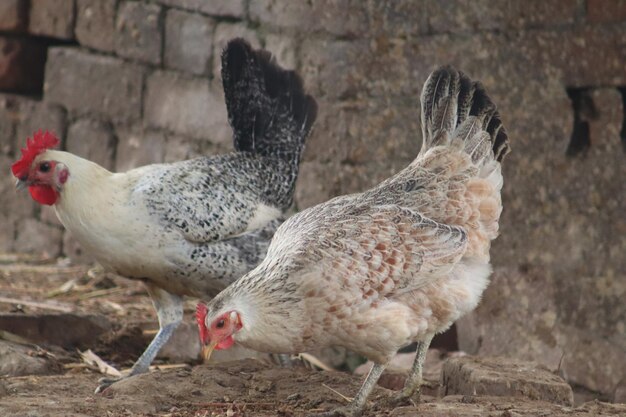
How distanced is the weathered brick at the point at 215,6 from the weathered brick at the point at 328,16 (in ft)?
1.31

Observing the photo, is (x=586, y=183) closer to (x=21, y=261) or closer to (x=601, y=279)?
(x=601, y=279)

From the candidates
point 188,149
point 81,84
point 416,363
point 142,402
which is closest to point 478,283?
point 416,363

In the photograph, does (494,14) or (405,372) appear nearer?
(405,372)

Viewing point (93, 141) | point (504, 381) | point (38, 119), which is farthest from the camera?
point (38, 119)

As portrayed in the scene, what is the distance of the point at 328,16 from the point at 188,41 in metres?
1.22

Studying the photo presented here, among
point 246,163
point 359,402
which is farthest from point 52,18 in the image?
point 359,402

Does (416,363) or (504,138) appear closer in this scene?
(416,363)

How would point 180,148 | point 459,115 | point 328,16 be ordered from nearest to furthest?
1. point 459,115
2. point 328,16
3. point 180,148

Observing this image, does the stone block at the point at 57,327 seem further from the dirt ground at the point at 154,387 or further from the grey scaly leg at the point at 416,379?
the grey scaly leg at the point at 416,379

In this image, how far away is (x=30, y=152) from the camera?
5.81 metres

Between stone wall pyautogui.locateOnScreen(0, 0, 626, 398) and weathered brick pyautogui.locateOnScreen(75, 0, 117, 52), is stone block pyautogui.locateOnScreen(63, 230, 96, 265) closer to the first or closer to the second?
stone wall pyautogui.locateOnScreen(0, 0, 626, 398)

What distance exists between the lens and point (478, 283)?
5125mm

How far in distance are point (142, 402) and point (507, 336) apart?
2.77 metres

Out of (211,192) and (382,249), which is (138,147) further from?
(382,249)
